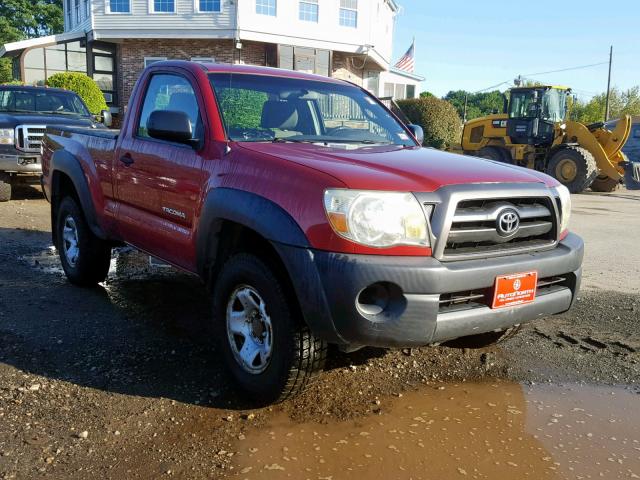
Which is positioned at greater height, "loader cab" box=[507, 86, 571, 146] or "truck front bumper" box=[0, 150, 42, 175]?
"loader cab" box=[507, 86, 571, 146]

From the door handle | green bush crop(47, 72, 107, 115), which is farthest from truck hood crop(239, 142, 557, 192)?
green bush crop(47, 72, 107, 115)

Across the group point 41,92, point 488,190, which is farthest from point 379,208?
point 41,92

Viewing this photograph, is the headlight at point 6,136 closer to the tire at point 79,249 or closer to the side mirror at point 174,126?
the tire at point 79,249

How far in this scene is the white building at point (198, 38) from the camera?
21.8 metres

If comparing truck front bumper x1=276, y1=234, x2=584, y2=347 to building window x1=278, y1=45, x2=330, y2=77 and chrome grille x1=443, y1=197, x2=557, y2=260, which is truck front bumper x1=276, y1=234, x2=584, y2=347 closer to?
chrome grille x1=443, y1=197, x2=557, y2=260

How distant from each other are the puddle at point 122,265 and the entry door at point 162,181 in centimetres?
147

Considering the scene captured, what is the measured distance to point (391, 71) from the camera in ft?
107

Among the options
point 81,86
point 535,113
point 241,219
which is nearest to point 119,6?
point 81,86

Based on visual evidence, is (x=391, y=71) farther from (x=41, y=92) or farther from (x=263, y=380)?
(x=263, y=380)

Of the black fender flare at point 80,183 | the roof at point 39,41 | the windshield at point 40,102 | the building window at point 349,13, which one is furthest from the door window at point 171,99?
the roof at point 39,41

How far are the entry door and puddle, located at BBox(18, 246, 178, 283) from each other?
58.0 inches

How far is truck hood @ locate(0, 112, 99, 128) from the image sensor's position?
958cm

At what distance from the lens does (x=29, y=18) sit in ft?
162

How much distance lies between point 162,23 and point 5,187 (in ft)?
45.8
